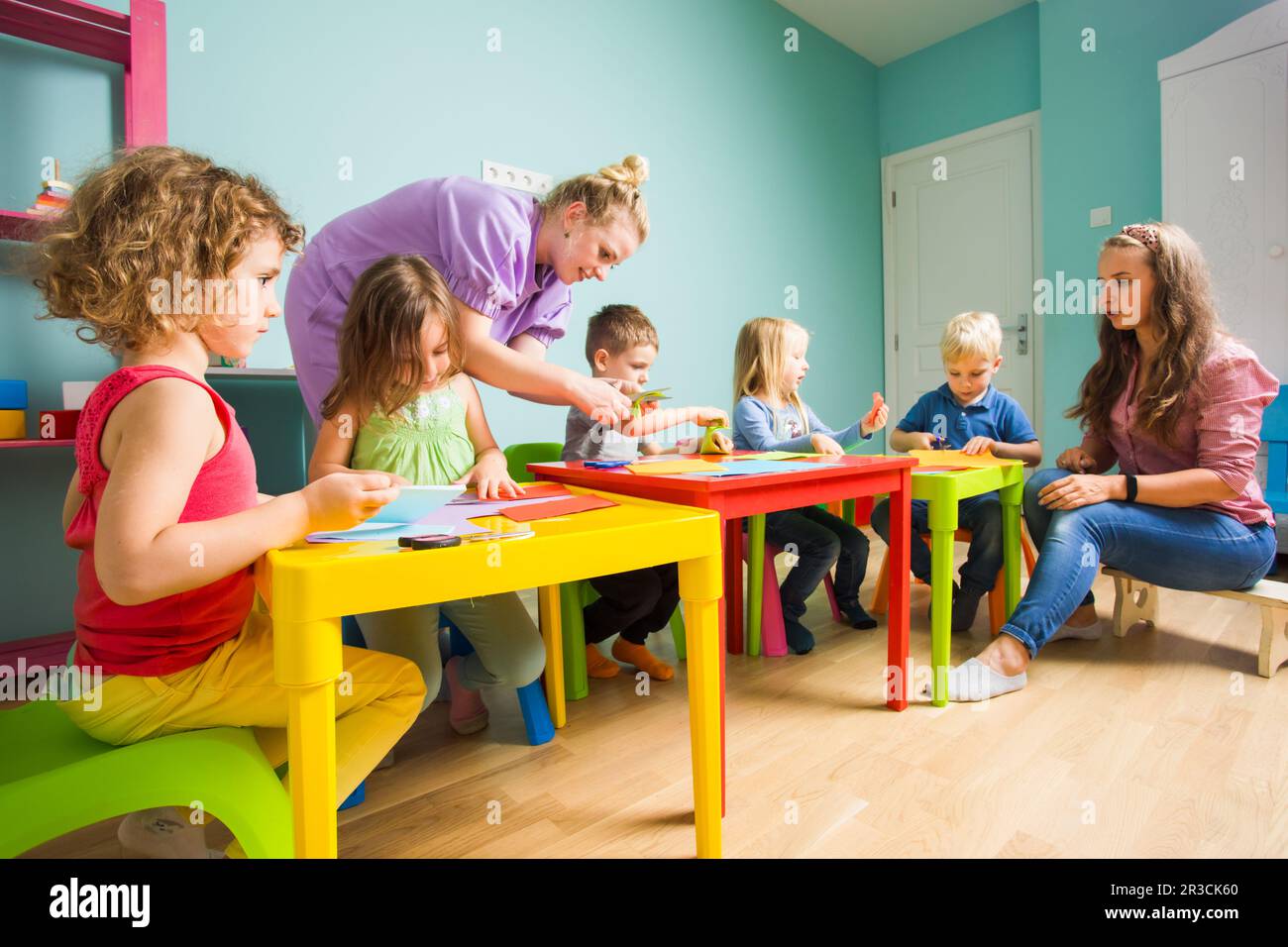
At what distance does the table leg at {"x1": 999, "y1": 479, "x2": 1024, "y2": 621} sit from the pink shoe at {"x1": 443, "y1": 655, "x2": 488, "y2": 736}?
50.2 inches

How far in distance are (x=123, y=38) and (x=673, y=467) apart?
5.77 feet

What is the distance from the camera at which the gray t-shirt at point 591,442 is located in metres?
1.78

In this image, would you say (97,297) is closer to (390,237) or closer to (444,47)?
(390,237)

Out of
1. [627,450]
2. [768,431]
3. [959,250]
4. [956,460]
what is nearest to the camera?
[956,460]

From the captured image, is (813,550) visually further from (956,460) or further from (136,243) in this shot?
(136,243)

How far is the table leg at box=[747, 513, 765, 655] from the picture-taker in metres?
1.78

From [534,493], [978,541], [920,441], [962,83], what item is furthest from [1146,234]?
[962,83]

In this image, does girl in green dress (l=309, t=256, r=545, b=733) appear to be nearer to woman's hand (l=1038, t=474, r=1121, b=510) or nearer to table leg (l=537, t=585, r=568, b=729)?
table leg (l=537, t=585, r=568, b=729)

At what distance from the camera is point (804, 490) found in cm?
119

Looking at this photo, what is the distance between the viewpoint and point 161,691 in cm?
73

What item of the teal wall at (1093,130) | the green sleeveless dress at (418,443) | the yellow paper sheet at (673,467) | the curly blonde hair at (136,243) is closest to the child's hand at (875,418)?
the yellow paper sheet at (673,467)

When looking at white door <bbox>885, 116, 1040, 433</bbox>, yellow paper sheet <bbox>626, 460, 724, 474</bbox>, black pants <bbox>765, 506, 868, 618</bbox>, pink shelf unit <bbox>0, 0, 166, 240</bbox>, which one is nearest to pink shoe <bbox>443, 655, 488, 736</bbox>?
yellow paper sheet <bbox>626, 460, 724, 474</bbox>

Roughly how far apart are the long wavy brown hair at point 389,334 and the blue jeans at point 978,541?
127 centimetres

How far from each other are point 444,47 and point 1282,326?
10.5 feet
